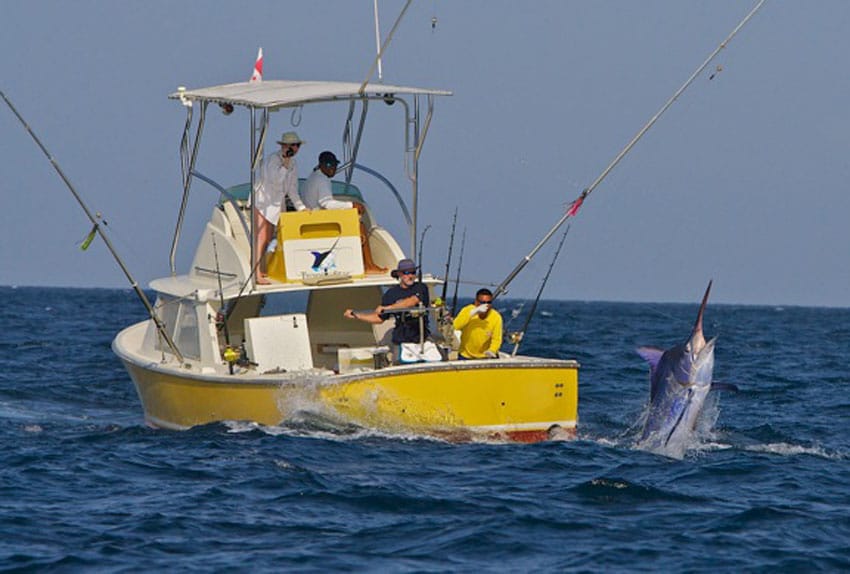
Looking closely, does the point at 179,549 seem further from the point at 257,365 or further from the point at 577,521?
the point at 257,365

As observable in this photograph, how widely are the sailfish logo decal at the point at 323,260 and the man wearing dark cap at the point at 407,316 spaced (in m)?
0.73

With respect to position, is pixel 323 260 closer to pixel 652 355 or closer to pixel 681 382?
pixel 652 355

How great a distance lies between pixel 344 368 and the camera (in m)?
14.9

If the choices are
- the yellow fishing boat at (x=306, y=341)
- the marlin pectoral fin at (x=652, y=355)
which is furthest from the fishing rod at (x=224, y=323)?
the marlin pectoral fin at (x=652, y=355)

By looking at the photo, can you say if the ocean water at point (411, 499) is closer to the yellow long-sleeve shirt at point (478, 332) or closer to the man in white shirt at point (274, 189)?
the yellow long-sleeve shirt at point (478, 332)

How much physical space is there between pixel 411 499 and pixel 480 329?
3.11 m

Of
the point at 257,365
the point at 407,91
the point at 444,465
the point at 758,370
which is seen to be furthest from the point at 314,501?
the point at 758,370

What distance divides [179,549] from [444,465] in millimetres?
3379

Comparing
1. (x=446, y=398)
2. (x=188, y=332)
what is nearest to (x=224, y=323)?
(x=188, y=332)

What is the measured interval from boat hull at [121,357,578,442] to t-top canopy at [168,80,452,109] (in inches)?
108

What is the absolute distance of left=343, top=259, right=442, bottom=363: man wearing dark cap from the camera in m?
14.6

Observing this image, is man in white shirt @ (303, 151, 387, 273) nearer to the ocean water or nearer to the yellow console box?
the yellow console box

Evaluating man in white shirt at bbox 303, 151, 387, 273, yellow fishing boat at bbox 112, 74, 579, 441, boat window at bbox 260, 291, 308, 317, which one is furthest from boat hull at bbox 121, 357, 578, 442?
man in white shirt at bbox 303, 151, 387, 273

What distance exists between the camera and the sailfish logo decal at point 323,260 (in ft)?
51.4
